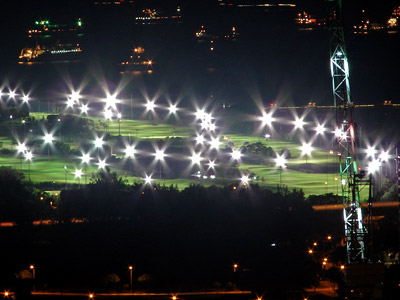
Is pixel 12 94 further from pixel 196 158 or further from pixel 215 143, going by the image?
pixel 215 143

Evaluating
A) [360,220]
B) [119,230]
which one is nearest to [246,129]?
[119,230]

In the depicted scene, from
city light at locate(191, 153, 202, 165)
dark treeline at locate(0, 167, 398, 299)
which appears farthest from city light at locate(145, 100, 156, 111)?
dark treeline at locate(0, 167, 398, 299)

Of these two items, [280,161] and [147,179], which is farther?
[280,161]

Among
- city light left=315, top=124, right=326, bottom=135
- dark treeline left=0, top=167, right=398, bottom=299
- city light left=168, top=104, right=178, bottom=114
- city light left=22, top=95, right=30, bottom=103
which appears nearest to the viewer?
dark treeline left=0, top=167, right=398, bottom=299

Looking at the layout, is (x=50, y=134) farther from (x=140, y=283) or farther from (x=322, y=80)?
(x=322, y=80)

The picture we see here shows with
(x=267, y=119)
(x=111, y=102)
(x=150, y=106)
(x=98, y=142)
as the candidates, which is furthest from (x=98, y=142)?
(x=267, y=119)

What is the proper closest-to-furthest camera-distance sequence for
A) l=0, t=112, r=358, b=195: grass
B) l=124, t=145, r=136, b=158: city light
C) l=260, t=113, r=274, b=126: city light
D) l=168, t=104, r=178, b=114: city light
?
l=0, t=112, r=358, b=195: grass, l=124, t=145, r=136, b=158: city light, l=168, t=104, r=178, b=114: city light, l=260, t=113, r=274, b=126: city light

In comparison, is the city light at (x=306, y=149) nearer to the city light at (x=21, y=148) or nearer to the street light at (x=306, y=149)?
the street light at (x=306, y=149)

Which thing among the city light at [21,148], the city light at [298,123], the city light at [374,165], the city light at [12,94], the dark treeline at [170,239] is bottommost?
the dark treeline at [170,239]

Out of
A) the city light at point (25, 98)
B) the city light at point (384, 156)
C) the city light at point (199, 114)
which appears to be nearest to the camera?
the city light at point (384, 156)

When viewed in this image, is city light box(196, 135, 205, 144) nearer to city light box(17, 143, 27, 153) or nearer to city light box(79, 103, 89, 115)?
city light box(79, 103, 89, 115)

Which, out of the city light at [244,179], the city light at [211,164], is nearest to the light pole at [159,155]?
the city light at [211,164]
